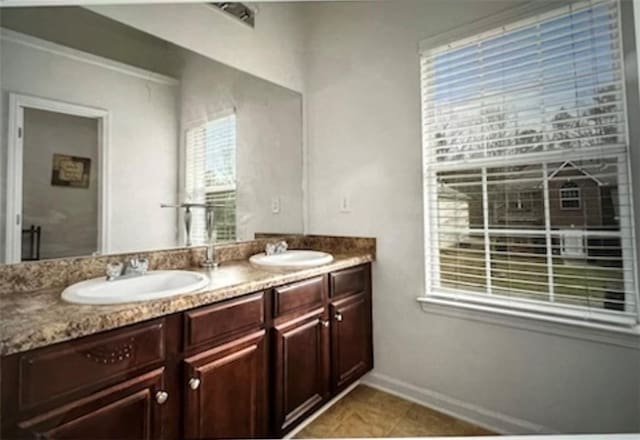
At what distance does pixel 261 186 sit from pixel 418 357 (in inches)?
55.3

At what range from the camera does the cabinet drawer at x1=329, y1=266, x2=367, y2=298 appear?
1742 millimetres

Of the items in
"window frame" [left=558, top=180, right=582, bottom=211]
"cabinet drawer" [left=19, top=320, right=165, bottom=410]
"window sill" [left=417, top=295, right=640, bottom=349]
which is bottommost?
"window sill" [left=417, top=295, right=640, bottom=349]

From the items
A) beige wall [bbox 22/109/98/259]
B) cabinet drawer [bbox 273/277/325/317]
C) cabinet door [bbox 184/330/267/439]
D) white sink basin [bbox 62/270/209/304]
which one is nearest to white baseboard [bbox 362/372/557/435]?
cabinet drawer [bbox 273/277/325/317]

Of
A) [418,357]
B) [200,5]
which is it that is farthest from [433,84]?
[418,357]

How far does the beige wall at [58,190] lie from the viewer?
1.22 m

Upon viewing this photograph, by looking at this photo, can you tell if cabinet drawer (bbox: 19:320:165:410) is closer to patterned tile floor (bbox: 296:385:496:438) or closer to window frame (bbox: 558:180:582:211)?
patterned tile floor (bbox: 296:385:496:438)

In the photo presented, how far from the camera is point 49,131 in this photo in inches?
49.6

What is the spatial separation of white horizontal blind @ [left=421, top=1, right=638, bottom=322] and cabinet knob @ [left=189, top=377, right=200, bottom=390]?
50.9 inches

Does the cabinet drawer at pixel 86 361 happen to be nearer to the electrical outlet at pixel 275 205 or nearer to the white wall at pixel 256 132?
the white wall at pixel 256 132

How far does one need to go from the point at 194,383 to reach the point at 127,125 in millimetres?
1144

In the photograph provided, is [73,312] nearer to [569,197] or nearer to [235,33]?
[235,33]

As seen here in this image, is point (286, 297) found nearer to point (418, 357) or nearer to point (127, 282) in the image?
point (127, 282)

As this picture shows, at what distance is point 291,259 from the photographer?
196cm

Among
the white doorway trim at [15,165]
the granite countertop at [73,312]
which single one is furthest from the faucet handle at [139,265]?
the white doorway trim at [15,165]
